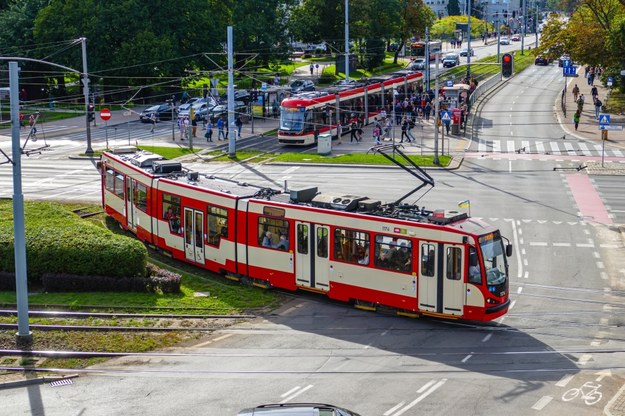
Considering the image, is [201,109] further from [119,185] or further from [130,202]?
[130,202]

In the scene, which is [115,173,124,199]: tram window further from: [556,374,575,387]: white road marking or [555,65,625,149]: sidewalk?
[555,65,625,149]: sidewalk

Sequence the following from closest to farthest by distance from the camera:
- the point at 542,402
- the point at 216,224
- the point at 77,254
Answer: the point at 542,402 → the point at 77,254 → the point at 216,224

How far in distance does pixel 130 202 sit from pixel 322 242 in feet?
37.1

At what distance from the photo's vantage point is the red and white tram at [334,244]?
80.6ft

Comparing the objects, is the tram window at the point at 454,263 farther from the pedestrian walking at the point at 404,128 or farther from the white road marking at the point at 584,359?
the pedestrian walking at the point at 404,128

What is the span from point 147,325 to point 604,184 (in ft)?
93.5

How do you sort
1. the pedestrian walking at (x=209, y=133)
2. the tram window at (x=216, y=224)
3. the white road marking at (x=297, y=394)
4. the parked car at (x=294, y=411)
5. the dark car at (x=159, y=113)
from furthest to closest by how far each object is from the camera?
the dark car at (x=159, y=113), the pedestrian walking at (x=209, y=133), the tram window at (x=216, y=224), the white road marking at (x=297, y=394), the parked car at (x=294, y=411)

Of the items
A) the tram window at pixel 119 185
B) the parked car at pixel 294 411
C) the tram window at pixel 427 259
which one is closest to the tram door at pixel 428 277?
the tram window at pixel 427 259

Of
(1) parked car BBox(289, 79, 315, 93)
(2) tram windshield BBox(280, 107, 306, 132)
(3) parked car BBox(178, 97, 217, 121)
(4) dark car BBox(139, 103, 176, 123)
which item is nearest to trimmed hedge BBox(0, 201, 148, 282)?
(2) tram windshield BBox(280, 107, 306, 132)

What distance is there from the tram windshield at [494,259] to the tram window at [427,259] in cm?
134

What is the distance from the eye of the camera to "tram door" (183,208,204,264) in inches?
1226

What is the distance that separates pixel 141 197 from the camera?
113 feet

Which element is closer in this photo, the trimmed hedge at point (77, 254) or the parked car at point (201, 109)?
the trimmed hedge at point (77, 254)

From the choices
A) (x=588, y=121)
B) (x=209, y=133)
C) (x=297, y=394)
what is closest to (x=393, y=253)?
(x=297, y=394)
